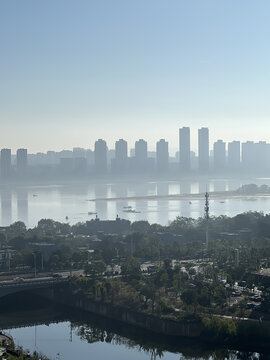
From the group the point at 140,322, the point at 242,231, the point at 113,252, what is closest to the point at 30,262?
the point at 113,252

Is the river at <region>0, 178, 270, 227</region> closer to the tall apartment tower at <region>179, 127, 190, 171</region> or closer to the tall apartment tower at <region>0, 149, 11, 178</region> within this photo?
the tall apartment tower at <region>179, 127, 190, 171</region>

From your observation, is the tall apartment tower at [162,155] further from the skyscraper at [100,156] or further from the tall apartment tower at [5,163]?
the tall apartment tower at [5,163]

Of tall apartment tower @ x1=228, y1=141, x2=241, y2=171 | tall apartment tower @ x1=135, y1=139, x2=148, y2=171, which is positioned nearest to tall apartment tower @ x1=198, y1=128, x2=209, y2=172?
tall apartment tower @ x1=228, y1=141, x2=241, y2=171

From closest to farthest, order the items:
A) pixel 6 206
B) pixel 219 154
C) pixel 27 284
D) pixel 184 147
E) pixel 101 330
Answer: pixel 101 330, pixel 27 284, pixel 6 206, pixel 184 147, pixel 219 154

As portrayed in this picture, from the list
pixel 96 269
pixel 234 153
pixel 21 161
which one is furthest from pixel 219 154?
pixel 96 269

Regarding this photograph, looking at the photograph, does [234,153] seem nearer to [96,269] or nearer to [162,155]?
[162,155]

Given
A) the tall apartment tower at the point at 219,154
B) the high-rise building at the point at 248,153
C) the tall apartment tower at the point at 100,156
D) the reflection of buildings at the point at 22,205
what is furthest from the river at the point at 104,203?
the high-rise building at the point at 248,153
